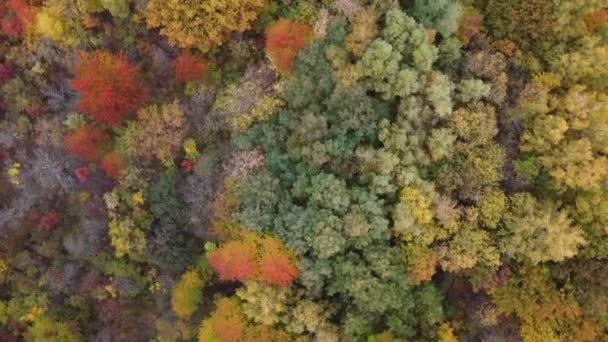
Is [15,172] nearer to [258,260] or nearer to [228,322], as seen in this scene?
[228,322]

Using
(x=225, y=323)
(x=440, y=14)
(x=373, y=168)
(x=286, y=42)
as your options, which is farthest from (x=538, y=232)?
(x=225, y=323)

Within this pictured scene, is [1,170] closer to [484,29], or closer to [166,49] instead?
[166,49]

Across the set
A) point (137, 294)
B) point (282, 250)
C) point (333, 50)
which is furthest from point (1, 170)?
point (333, 50)

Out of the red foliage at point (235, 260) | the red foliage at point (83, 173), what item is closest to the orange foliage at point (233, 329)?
the red foliage at point (235, 260)

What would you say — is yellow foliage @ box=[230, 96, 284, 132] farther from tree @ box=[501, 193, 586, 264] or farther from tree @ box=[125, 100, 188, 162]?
tree @ box=[501, 193, 586, 264]

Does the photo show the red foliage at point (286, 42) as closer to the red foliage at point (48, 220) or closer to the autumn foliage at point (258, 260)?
the autumn foliage at point (258, 260)

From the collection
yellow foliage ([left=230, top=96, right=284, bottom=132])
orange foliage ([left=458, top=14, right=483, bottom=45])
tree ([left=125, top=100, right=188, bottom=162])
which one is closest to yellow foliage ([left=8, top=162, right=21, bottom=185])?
tree ([left=125, top=100, right=188, bottom=162])

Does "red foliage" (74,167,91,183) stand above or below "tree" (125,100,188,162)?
below

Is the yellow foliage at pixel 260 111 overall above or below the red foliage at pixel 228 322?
above
